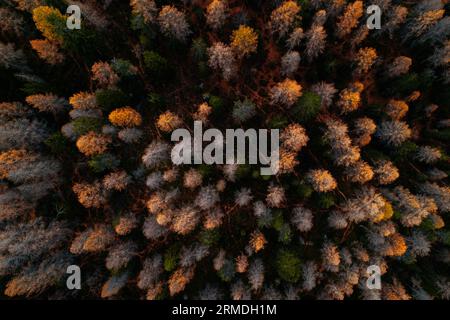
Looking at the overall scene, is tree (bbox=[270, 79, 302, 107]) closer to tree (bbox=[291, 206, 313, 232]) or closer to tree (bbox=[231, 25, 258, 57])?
tree (bbox=[231, 25, 258, 57])

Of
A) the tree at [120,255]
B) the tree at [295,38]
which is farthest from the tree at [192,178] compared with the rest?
the tree at [295,38]

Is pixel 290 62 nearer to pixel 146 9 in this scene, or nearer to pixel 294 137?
pixel 294 137

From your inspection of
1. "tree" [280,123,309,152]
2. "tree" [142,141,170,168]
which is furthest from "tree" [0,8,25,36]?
"tree" [280,123,309,152]

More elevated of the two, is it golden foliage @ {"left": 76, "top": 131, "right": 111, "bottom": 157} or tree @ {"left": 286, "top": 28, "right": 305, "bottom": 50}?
tree @ {"left": 286, "top": 28, "right": 305, "bottom": 50}

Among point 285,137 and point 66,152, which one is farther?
point 66,152

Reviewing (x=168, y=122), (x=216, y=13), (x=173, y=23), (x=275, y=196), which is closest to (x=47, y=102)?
(x=168, y=122)
